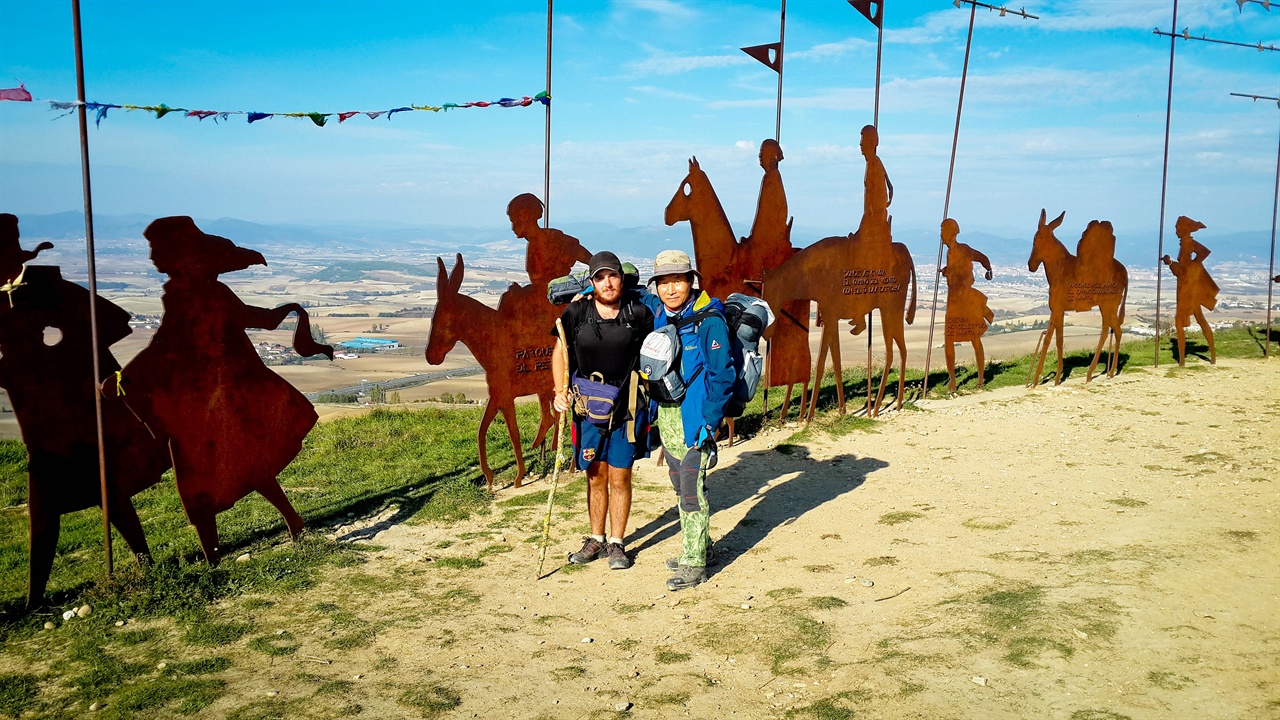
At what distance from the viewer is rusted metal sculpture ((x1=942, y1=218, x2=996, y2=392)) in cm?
1134

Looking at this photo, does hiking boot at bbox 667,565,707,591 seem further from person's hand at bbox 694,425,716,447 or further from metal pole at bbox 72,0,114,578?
metal pole at bbox 72,0,114,578

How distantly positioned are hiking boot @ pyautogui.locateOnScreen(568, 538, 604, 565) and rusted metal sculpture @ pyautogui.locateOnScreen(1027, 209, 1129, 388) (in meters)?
8.75

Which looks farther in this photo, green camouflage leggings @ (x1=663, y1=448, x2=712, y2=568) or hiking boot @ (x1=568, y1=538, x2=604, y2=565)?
hiking boot @ (x1=568, y1=538, x2=604, y2=565)

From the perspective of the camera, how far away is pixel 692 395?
210 inches

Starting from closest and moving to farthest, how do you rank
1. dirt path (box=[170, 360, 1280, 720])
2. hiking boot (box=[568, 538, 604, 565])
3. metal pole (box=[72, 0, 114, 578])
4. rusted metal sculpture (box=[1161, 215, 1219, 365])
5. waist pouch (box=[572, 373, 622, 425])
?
dirt path (box=[170, 360, 1280, 720])
metal pole (box=[72, 0, 114, 578])
waist pouch (box=[572, 373, 622, 425])
hiking boot (box=[568, 538, 604, 565])
rusted metal sculpture (box=[1161, 215, 1219, 365])

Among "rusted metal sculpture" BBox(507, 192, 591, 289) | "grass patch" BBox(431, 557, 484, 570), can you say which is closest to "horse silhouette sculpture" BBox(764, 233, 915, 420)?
"rusted metal sculpture" BBox(507, 192, 591, 289)

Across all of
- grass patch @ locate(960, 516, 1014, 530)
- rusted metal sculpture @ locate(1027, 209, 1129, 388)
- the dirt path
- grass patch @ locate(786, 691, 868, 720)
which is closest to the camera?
grass patch @ locate(786, 691, 868, 720)

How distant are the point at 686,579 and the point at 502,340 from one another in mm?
3188

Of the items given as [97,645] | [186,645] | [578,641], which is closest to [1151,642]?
[578,641]

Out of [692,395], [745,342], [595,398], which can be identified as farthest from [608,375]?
[745,342]

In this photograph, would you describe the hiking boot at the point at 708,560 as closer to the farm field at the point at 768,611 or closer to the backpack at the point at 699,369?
the farm field at the point at 768,611

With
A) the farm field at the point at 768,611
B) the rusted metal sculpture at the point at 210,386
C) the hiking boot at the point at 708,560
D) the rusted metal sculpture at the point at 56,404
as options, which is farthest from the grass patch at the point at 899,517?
the rusted metal sculpture at the point at 56,404

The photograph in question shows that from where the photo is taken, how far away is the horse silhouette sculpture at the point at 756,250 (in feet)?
29.0

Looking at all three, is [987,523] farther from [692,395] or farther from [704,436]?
[692,395]
